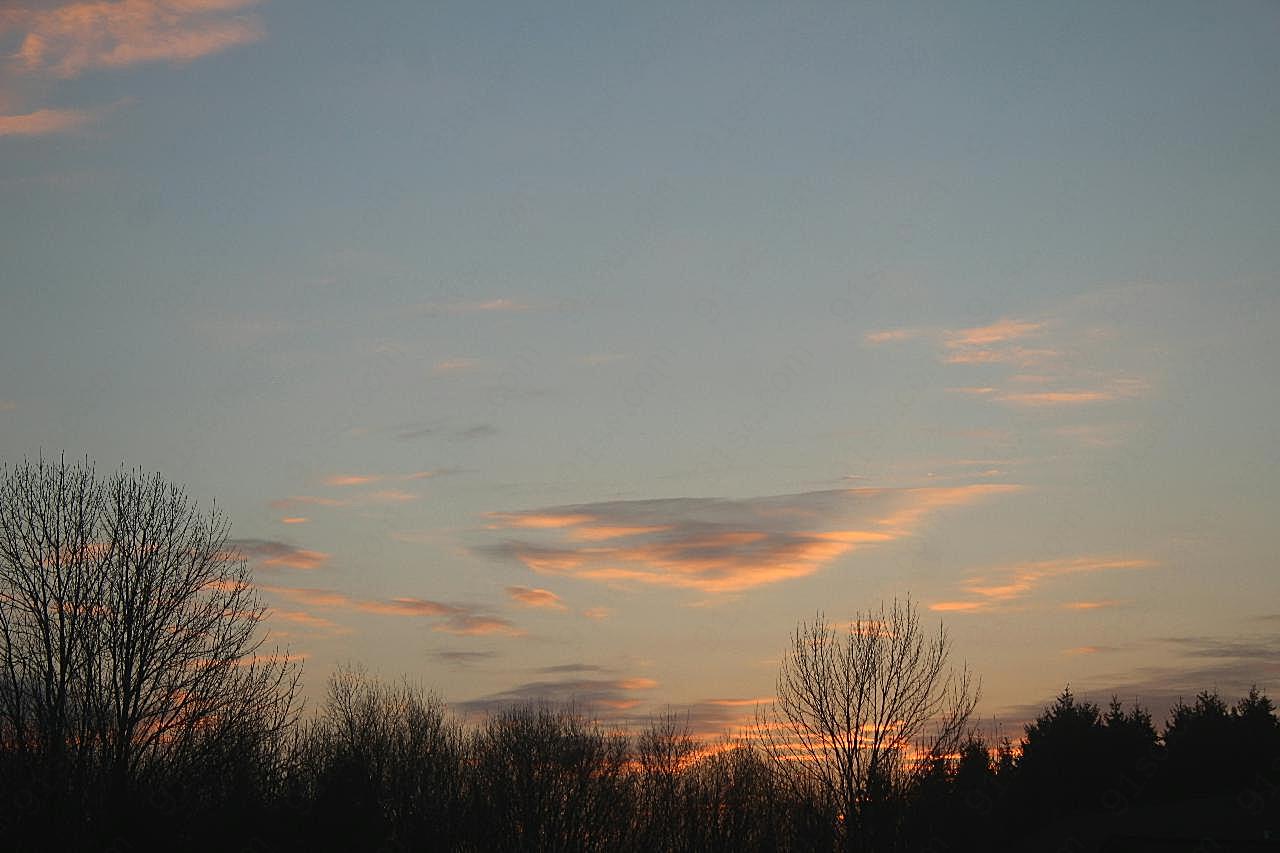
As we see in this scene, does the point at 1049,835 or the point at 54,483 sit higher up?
the point at 54,483

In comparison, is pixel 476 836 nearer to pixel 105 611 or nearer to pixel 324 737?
pixel 324 737

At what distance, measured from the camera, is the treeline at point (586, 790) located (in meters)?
29.8

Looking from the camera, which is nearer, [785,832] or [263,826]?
[263,826]

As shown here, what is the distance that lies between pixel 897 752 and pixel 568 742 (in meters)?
19.2

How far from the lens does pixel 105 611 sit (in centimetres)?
3000

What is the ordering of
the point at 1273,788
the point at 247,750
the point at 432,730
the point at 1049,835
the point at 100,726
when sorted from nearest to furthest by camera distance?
the point at 100,726 < the point at 247,750 < the point at 1273,788 < the point at 1049,835 < the point at 432,730

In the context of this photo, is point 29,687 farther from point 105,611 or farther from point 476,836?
point 476,836

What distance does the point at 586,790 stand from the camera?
5044cm

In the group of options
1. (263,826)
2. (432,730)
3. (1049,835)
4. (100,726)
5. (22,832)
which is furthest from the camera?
(432,730)

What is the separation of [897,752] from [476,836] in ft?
66.3

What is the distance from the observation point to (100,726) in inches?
1145

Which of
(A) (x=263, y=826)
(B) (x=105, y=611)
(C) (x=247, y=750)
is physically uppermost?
(B) (x=105, y=611)

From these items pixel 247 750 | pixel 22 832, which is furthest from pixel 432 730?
pixel 22 832

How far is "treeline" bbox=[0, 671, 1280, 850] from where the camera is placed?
29.8 metres
